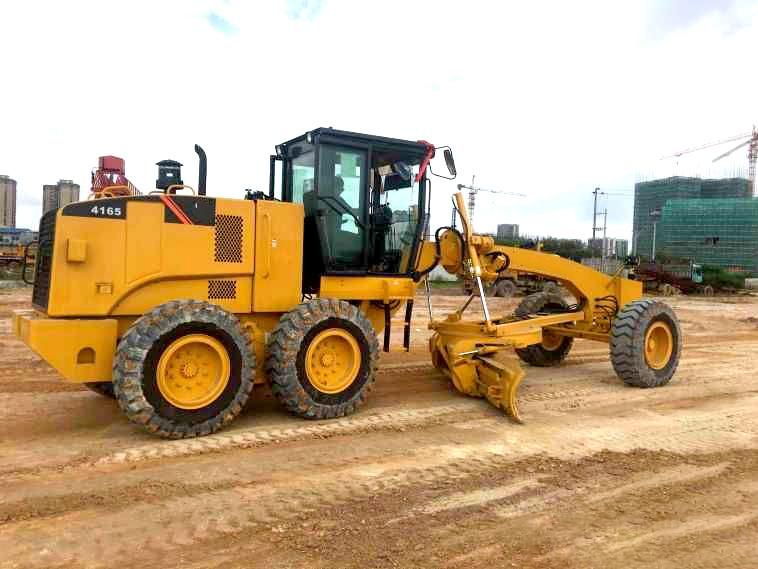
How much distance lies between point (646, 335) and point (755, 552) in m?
4.75

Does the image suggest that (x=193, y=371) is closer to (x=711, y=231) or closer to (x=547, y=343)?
(x=547, y=343)

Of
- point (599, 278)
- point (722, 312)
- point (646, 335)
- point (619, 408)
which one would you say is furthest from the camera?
point (722, 312)

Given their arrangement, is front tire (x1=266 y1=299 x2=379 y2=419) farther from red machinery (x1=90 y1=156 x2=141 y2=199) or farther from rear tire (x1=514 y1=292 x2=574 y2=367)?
rear tire (x1=514 y1=292 x2=574 y2=367)

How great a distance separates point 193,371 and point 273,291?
3.86 feet

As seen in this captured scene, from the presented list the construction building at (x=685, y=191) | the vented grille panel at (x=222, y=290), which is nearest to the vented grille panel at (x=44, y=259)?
the vented grille panel at (x=222, y=290)

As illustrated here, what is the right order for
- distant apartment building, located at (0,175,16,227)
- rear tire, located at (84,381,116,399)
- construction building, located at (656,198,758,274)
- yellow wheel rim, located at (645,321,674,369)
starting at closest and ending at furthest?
rear tire, located at (84,381,116,399), yellow wheel rim, located at (645,321,674,369), construction building, located at (656,198,758,274), distant apartment building, located at (0,175,16,227)

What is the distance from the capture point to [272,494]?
4.14m

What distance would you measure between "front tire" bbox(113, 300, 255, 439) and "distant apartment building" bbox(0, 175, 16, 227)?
64.2 metres

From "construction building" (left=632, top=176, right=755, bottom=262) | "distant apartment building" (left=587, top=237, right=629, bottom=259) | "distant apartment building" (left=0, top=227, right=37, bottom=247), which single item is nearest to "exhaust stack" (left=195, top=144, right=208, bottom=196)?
"distant apartment building" (left=0, top=227, right=37, bottom=247)

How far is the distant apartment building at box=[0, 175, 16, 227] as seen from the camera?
60.2m

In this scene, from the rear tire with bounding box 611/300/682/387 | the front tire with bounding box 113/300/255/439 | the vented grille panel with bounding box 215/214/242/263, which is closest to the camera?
the front tire with bounding box 113/300/255/439

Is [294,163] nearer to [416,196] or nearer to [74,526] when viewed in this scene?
[416,196]

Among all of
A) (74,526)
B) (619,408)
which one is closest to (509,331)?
(619,408)

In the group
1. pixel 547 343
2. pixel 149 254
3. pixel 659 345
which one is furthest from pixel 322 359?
pixel 659 345
